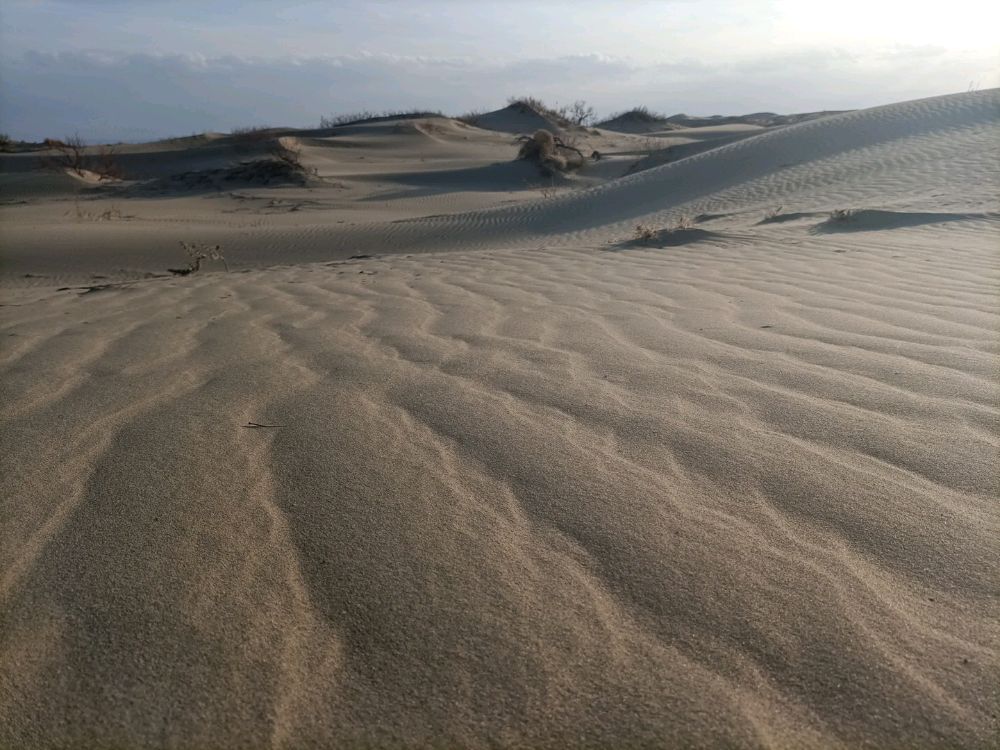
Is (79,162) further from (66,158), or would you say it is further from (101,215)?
(101,215)

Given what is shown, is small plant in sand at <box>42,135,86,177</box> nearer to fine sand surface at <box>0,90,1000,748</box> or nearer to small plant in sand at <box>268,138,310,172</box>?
small plant in sand at <box>268,138,310,172</box>

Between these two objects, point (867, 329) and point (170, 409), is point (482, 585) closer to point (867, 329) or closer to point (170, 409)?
point (170, 409)

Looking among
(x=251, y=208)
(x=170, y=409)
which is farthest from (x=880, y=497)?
(x=251, y=208)

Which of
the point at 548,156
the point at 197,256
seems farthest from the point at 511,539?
the point at 548,156

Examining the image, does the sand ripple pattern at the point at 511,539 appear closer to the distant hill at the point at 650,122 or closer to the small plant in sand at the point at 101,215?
the small plant in sand at the point at 101,215

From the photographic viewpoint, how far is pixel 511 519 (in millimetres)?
1602

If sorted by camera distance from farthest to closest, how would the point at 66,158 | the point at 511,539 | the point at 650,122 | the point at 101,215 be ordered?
the point at 650,122 → the point at 66,158 → the point at 101,215 → the point at 511,539

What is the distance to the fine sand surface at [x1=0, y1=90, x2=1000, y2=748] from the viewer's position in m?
1.10

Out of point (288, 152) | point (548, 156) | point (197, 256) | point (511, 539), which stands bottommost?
point (197, 256)

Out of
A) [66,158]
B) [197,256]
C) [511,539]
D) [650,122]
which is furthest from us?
[650,122]

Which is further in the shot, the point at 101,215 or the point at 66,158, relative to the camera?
the point at 66,158

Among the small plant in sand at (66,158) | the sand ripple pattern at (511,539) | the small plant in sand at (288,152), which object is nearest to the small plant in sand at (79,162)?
the small plant in sand at (66,158)

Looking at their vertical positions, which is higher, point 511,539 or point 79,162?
point 79,162

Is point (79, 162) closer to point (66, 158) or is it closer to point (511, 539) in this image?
point (66, 158)
